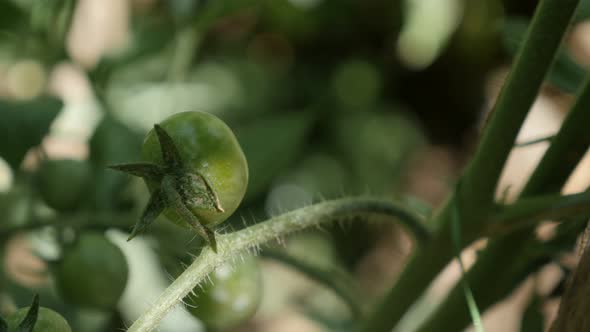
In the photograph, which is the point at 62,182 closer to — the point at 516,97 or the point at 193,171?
the point at 193,171

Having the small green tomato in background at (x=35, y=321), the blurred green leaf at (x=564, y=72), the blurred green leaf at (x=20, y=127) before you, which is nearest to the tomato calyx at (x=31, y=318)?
the small green tomato in background at (x=35, y=321)

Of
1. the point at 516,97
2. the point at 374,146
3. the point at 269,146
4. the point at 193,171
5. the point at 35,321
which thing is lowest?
the point at 35,321

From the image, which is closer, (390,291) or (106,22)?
(390,291)

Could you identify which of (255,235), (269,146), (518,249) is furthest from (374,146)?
(255,235)

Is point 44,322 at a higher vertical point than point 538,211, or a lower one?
lower

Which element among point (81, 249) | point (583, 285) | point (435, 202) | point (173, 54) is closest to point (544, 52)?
point (583, 285)

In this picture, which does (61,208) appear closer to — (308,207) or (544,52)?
(308,207)
